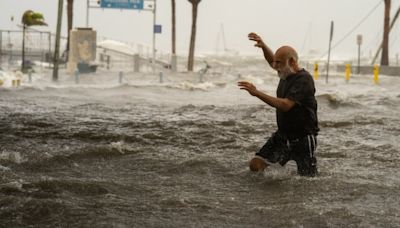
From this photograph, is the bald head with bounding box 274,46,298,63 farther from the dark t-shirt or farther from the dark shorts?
the dark shorts

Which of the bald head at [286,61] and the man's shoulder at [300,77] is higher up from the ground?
the bald head at [286,61]

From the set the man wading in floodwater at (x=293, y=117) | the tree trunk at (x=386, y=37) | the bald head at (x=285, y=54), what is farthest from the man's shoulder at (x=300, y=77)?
the tree trunk at (x=386, y=37)

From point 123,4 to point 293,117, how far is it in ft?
106

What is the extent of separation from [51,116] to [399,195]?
8270mm

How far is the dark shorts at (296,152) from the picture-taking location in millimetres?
5969

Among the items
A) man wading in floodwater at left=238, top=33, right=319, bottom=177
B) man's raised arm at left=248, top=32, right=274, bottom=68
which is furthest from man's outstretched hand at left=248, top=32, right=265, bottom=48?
man wading in floodwater at left=238, top=33, right=319, bottom=177

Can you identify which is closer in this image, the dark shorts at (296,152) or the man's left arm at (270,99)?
the man's left arm at (270,99)

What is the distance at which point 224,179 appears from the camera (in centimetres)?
670

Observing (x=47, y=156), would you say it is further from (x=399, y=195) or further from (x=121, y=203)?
(x=399, y=195)

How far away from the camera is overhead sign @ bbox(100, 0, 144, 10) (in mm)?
36406

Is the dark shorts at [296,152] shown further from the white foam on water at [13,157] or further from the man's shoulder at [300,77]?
the white foam on water at [13,157]

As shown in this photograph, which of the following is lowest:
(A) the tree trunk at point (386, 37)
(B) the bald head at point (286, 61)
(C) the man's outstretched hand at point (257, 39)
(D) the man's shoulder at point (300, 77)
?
(D) the man's shoulder at point (300, 77)

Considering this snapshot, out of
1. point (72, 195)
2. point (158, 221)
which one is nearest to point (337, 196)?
point (158, 221)

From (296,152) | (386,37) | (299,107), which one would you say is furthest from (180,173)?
(386,37)
